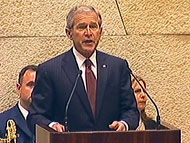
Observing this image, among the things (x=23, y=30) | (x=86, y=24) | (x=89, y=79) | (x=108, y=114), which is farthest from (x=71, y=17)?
(x=23, y=30)

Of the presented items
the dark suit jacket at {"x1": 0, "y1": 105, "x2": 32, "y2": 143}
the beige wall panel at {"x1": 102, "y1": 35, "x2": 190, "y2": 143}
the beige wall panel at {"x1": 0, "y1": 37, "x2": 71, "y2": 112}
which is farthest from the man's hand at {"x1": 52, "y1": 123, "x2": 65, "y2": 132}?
the beige wall panel at {"x1": 102, "y1": 35, "x2": 190, "y2": 143}

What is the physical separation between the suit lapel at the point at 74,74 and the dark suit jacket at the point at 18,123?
88 centimetres

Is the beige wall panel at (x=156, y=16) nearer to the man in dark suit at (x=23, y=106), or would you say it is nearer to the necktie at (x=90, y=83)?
the man in dark suit at (x=23, y=106)

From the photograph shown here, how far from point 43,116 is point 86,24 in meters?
0.54

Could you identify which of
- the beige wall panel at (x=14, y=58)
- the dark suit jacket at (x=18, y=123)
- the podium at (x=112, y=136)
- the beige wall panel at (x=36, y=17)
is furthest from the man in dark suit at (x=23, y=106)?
the podium at (x=112, y=136)

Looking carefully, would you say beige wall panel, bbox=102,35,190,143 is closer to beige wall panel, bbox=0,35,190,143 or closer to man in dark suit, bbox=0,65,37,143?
beige wall panel, bbox=0,35,190,143

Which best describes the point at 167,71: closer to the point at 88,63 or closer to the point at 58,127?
the point at 88,63

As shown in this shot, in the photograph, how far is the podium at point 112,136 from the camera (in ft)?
9.66

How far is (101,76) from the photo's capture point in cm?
351

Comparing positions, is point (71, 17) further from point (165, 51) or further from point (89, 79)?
point (165, 51)

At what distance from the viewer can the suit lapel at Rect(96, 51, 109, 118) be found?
3.46 m

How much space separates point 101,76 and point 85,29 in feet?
0.90

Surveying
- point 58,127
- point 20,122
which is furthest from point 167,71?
point 58,127

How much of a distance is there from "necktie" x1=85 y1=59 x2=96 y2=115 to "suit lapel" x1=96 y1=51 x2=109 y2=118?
1.1 inches
